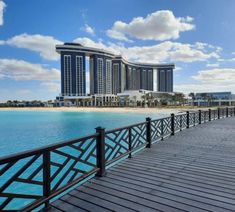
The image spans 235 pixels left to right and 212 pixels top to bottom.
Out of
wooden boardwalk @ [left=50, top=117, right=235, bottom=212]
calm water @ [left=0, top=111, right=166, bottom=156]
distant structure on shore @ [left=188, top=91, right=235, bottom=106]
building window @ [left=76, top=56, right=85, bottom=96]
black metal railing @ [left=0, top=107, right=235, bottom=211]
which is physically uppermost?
building window @ [left=76, top=56, right=85, bottom=96]

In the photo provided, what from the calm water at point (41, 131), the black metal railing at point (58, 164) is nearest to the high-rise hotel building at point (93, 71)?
the calm water at point (41, 131)

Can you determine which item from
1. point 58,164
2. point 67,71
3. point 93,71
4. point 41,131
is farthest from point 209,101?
point 58,164

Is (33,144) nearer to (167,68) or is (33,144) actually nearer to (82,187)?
(82,187)

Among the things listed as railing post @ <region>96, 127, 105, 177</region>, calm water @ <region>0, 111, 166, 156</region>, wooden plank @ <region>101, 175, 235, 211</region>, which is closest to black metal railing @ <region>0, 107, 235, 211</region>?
railing post @ <region>96, 127, 105, 177</region>

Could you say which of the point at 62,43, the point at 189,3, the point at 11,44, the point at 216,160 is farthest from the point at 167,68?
the point at 216,160

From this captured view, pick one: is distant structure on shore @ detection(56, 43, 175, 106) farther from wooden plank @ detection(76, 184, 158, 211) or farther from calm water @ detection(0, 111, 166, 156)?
wooden plank @ detection(76, 184, 158, 211)

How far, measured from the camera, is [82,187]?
143 inches

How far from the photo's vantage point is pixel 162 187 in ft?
Answer: 11.8

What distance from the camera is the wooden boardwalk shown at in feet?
9.64

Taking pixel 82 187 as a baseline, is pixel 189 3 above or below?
above

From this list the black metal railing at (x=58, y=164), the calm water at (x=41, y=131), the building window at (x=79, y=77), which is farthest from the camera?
the building window at (x=79, y=77)

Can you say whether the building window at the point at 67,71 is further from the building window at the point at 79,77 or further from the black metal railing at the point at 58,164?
the black metal railing at the point at 58,164

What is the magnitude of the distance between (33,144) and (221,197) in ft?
48.5

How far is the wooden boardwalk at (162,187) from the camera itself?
116 inches
